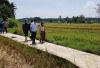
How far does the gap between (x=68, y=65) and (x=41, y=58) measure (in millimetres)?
1407

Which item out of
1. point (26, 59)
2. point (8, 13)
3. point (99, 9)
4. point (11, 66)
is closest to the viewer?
point (11, 66)

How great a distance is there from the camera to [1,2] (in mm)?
55469

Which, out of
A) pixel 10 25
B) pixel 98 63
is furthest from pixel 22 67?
pixel 10 25

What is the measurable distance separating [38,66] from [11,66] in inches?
37.8

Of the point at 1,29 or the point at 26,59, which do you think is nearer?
the point at 26,59

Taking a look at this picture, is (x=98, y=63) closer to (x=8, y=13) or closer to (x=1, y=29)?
(x=1, y=29)

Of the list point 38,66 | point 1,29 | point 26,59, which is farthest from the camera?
point 1,29

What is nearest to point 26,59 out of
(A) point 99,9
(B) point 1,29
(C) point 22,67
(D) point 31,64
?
(D) point 31,64

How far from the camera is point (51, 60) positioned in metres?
7.55

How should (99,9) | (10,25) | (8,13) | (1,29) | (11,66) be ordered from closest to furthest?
(11,66), (1,29), (10,25), (8,13), (99,9)

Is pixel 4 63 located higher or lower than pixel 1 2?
lower

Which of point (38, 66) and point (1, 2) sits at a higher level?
point (1, 2)

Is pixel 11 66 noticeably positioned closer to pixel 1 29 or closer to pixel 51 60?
pixel 51 60

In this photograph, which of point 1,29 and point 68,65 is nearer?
point 68,65
